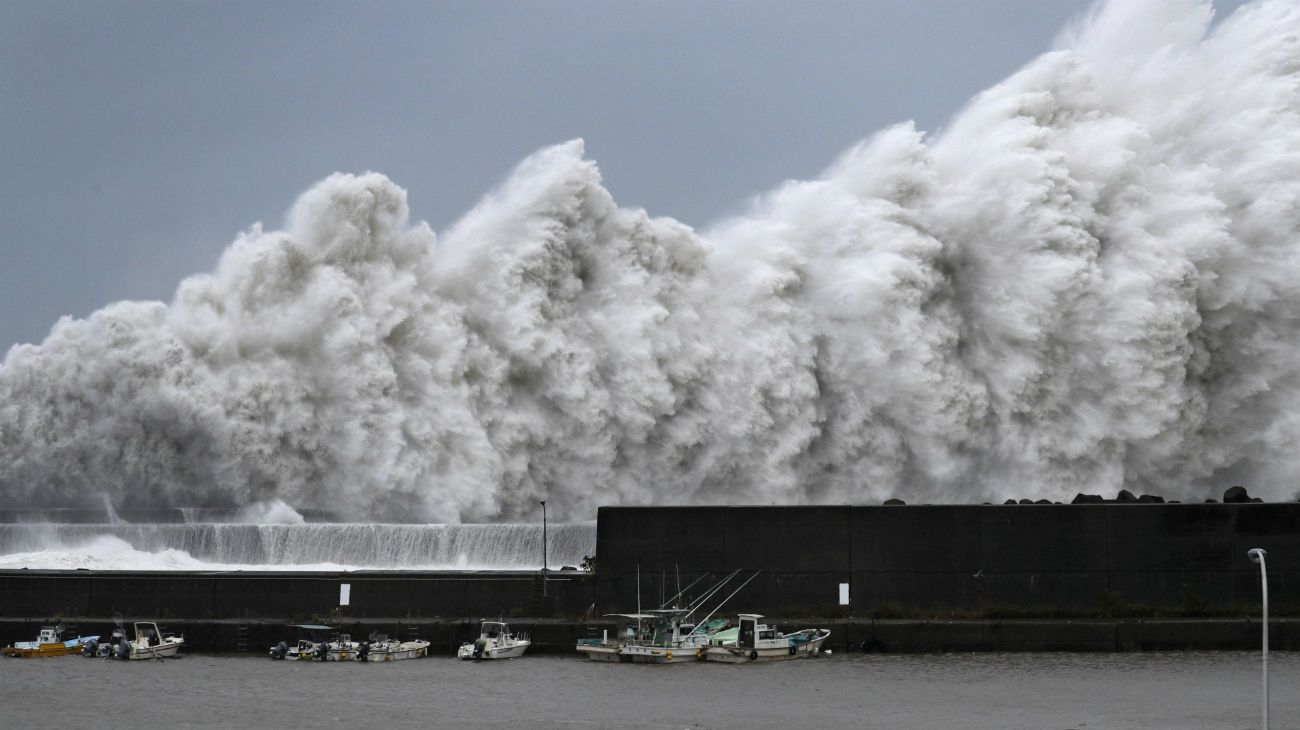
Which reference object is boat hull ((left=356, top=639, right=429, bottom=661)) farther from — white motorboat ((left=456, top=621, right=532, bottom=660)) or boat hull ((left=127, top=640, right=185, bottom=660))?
boat hull ((left=127, top=640, right=185, bottom=660))

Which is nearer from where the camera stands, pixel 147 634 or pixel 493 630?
pixel 493 630

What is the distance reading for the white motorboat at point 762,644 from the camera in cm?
3012

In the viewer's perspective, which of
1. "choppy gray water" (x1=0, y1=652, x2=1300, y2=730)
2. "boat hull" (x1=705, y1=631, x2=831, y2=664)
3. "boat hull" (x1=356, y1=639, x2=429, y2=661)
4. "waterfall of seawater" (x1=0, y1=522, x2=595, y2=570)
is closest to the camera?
"choppy gray water" (x1=0, y1=652, x2=1300, y2=730)

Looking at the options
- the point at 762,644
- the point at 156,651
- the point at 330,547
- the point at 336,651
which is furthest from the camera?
the point at 330,547

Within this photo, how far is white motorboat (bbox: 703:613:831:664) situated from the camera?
30.1m

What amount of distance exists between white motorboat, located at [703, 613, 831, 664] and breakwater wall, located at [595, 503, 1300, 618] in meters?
0.74

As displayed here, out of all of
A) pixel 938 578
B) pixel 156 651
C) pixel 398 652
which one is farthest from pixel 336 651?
pixel 938 578

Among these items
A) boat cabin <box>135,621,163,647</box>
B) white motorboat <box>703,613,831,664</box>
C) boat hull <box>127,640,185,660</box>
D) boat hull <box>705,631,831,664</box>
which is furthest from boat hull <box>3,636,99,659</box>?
boat hull <box>705,631,831,664</box>

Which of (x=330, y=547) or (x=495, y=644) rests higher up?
(x=330, y=547)

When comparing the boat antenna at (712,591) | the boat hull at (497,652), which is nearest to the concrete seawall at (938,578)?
the boat antenna at (712,591)

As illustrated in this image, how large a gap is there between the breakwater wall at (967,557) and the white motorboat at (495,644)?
70.4 inches

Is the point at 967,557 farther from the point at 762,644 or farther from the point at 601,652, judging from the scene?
the point at 601,652

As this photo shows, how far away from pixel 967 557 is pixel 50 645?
695 inches

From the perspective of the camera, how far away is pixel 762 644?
30.1 meters
